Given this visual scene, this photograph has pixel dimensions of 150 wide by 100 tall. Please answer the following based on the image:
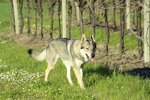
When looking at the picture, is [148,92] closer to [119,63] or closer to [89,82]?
[89,82]

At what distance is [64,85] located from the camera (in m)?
11.3

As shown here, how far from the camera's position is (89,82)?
38.1 feet

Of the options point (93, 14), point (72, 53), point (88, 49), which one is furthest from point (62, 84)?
point (93, 14)

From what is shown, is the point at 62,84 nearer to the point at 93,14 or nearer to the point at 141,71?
the point at 141,71

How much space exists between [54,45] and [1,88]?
1998 millimetres

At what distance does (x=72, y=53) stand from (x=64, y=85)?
33.5 inches

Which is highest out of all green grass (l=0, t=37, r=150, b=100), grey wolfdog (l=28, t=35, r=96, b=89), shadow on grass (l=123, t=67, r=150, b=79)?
grey wolfdog (l=28, t=35, r=96, b=89)

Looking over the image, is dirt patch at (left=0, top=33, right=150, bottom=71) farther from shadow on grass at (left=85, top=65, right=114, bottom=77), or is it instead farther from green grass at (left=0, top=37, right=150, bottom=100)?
green grass at (left=0, top=37, right=150, bottom=100)

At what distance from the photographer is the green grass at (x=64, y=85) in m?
9.99

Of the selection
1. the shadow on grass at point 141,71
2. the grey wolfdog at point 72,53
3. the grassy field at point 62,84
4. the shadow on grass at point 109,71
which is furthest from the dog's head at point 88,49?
the shadow on grass at point 141,71

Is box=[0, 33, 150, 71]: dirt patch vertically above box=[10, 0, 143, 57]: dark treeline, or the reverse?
box=[10, 0, 143, 57]: dark treeline

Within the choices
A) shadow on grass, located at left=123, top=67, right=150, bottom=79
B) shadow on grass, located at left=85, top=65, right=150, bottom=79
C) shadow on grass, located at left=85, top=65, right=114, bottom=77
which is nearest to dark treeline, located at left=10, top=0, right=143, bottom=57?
shadow on grass, located at left=123, top=67, right=150, bottom=79

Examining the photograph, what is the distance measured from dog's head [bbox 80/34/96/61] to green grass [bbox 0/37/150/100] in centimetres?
81

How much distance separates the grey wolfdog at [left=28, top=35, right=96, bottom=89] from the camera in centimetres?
1075
